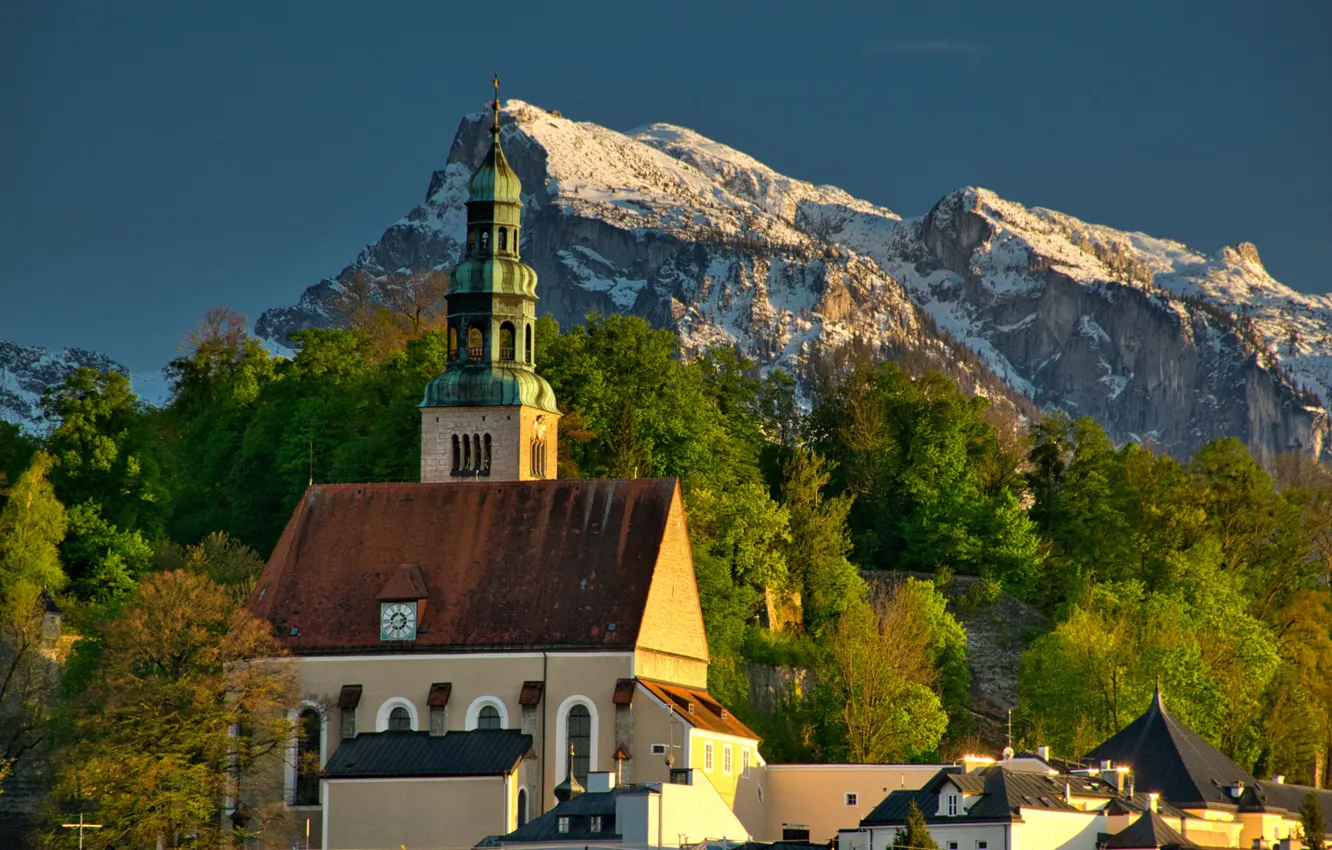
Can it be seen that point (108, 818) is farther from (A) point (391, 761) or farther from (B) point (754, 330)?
(B) point (754, 330)

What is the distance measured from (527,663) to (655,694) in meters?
4.06

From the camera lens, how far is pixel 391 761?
72.7 metres

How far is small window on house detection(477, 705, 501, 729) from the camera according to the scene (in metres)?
74.3

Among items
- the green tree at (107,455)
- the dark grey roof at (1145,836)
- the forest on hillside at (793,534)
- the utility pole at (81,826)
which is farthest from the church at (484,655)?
the green tree at (107,455)

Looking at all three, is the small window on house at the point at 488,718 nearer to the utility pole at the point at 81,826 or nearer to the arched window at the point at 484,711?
the arched window at the point at 484,711

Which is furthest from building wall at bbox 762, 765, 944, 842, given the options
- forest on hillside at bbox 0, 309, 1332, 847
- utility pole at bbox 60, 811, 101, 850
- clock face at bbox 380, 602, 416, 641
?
utility pole at bbox 60, 811, 101, 850

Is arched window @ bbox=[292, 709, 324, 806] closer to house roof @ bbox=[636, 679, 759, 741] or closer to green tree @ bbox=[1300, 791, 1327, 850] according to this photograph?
house roof @ bbox=[636, 679, 759, 741]

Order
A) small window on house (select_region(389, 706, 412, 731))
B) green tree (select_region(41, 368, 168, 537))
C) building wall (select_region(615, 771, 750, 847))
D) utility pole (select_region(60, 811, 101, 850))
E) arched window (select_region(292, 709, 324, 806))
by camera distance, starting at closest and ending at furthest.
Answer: building wall (select_region(615, 771, 750, 847)), utility pole (select_region(60, 811, 101, 850)), arched window (select_region(292, 709, 324, 806)), small window on house (select_region(389, 706, 412, 731)), green tree (select_region(41, 368, 168, 537))

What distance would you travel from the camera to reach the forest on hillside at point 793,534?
3406 inches

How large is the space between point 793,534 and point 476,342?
735 inches

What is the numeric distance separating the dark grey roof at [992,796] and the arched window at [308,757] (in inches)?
619

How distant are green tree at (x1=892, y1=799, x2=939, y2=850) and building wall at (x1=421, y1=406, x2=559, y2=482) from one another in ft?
70.1

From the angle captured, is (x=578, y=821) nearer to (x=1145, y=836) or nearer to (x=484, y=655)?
(x=484, y=655)

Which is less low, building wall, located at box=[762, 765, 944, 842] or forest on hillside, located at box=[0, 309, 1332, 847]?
forest on hillside, located at box=[0, 309, 1332, 847]
